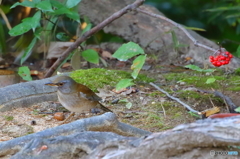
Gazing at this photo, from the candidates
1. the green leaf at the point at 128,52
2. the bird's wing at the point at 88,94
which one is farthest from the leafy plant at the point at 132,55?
the bird's wing at the point at 88,94

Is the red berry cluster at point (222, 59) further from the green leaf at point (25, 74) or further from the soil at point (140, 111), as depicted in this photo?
the green leaf at point (25, 74)

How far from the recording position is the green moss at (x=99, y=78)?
5.19 m

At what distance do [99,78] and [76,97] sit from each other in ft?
3.17

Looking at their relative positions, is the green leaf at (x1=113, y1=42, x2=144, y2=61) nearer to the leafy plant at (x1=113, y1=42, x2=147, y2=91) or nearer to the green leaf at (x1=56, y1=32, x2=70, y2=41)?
the leafy plant at (x1=113, y1=42, x2=147, y2=91)

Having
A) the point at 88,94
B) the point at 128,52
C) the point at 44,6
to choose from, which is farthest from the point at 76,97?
the point at 44,6

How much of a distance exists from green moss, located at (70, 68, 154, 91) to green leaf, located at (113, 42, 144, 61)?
0.84 metres

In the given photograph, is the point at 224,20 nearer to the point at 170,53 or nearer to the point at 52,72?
the point at 170,53

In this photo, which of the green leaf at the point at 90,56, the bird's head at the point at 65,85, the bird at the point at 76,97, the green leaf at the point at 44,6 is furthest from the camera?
the green leaf at the point at 90,56

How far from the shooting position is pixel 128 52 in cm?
432

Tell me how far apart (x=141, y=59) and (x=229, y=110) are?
3.70ft

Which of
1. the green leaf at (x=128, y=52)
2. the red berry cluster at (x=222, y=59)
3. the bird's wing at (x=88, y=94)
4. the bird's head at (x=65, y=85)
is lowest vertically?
the bird's wing at (x=88, y=94)

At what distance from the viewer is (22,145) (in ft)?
8.80

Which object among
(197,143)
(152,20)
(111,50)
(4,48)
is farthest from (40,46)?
(197,143)

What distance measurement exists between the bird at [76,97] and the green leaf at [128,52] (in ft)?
Result: 1.68
